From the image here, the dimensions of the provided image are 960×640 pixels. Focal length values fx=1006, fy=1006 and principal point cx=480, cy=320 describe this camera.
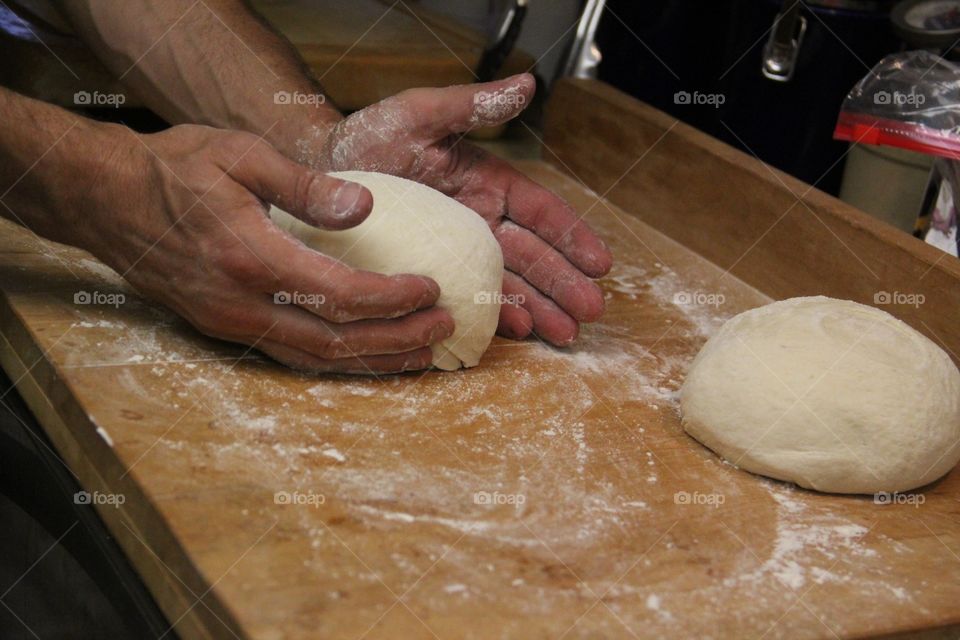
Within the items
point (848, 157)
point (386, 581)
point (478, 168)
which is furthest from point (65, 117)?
point (848, 157)

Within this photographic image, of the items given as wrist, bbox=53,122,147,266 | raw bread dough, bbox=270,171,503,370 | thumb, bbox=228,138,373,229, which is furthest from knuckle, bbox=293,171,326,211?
wrist, bbox=53,122,147,266

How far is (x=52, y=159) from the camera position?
4.89ft

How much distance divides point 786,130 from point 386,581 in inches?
69.3

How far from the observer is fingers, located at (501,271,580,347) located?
67.6 inches

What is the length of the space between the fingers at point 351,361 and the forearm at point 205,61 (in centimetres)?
56

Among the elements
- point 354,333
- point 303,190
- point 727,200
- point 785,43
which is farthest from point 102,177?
point 785,43

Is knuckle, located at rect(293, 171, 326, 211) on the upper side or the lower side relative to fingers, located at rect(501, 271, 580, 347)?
upper

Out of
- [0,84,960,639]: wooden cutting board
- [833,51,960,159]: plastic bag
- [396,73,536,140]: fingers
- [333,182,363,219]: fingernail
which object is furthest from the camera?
[833,51,960,159]: plastic bag

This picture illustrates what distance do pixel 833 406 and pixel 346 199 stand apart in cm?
75

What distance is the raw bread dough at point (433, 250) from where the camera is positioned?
1.55m

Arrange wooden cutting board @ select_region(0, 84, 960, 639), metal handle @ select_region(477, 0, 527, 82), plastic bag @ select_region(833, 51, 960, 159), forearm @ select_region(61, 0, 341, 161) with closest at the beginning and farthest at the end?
wooden cutting board @ select_region(0, 84, 960, 639), plastic bag @ select_region(833, 51, 960, 159), forearm @ select_region(61, 0, 341, 161), metal handle @ select_region(477, 0, 527, 82)

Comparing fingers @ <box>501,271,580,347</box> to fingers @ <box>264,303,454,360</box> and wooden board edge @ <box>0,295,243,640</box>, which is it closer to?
fingers @ <box>264,303,454,360</box>

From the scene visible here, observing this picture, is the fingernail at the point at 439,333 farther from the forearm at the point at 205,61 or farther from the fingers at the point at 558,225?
the forearm at the point at 205,61

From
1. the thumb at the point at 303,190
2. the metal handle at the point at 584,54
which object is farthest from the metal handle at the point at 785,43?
the thumb at the point at 303,190
